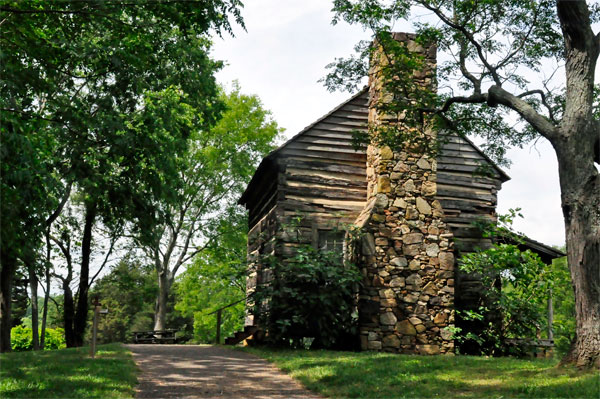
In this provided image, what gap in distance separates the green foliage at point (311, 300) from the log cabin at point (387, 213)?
525 mm

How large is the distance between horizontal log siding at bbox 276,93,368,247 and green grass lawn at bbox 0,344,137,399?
21.5ft

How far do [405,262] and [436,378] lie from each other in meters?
6.07

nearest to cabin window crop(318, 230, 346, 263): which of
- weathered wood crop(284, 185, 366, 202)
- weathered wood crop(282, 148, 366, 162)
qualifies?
weathered wood crop(284, 185, 366, 202)

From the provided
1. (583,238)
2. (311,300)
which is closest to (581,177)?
(583,238)

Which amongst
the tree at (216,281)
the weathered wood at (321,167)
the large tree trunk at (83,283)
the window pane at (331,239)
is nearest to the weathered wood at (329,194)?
the weathered wood at (321,167)

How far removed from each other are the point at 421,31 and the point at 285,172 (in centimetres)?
616

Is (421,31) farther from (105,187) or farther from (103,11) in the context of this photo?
(105,187)

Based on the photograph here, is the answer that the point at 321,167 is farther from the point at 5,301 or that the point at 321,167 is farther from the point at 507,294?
the point at 5,301

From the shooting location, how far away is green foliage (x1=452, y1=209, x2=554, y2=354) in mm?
14344

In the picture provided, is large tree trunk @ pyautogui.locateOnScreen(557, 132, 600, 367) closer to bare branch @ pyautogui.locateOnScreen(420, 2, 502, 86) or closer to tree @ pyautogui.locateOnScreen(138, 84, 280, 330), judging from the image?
bare branch @ pyautogui.locateOnScreen(420, 2, 502, 86)

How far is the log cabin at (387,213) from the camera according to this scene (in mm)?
14914

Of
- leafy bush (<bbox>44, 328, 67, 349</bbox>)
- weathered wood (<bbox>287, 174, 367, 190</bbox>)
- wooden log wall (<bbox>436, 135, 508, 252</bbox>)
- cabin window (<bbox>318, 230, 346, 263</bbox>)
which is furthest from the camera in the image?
leafy bush (<bbox>44, 328, 67, 349</bbox>)

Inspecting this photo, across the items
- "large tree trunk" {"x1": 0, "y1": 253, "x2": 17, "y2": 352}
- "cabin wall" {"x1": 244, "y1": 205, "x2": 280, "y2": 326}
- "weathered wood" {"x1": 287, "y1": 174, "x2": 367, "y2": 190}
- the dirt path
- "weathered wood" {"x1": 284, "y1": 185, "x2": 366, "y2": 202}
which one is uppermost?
"weathered wood" {"x1": 287, "y1": 174, "x2": 367, "y2": 190}

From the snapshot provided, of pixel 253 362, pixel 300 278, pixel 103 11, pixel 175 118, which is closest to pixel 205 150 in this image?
pixel 175 118
